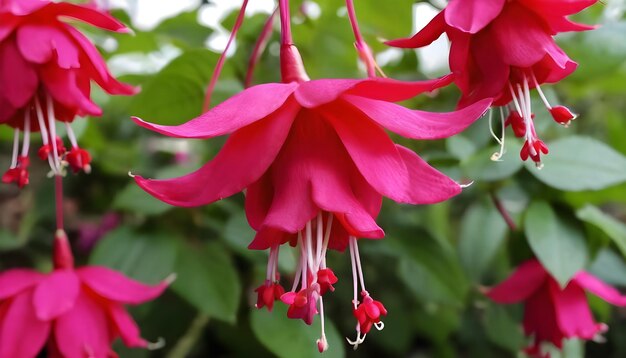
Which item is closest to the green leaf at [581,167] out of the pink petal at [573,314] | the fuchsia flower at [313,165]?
the pink petal at [573,314]

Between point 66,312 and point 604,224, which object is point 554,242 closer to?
point 604,224

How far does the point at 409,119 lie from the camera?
0.41 m

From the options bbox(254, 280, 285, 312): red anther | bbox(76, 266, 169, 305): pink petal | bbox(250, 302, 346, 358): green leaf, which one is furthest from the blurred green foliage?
bbox(254, 280, 285, 312): red anther

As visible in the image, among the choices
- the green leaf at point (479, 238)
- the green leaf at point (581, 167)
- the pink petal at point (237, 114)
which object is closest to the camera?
the pink petal at point (237, 114)

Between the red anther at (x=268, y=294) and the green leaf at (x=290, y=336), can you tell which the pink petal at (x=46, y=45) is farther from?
the green leaf at (x=290, y=336)

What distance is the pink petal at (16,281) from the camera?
1.86ft

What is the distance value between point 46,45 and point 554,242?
0.53 meters

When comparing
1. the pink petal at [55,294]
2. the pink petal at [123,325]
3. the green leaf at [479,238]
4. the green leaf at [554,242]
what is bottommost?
the green leaf at [479,238]

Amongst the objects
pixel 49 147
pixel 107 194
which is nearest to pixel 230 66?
pixel 49 147

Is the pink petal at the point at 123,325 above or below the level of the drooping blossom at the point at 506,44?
below

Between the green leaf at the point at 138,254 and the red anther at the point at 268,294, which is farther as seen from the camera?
the green leaf at the point at 138,254

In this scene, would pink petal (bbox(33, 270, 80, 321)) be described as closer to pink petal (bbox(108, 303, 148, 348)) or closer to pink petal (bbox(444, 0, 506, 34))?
pink petal (bbox(108, 303, 148, 348))

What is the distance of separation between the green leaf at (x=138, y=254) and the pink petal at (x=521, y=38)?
434 millimetres

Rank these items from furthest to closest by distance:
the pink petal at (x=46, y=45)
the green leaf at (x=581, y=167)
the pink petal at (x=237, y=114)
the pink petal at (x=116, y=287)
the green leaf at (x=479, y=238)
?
the green leaf at (x=479, y=238)
the green leaf at (x=581, y=167)
the pink petal at (x=116, y=287)
the pink petal at (x=46, y=45)
the pink petal at (x=237, y=114)
